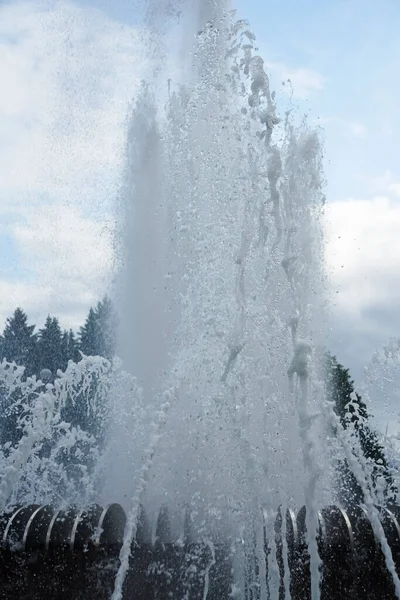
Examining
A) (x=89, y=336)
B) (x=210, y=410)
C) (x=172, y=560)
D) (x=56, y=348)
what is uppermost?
(x=89, y=336)

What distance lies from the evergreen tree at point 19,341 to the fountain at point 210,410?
2251cm

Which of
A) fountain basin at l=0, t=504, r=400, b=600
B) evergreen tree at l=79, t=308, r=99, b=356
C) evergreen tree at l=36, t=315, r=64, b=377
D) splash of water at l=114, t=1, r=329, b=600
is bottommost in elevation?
fountain basin at l=0, t=504, r=400, b=600

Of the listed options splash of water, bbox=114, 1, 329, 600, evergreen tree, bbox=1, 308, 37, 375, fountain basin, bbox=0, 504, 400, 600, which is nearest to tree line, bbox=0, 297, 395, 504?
evergreen tree, bbox=1, 308, 37, 375

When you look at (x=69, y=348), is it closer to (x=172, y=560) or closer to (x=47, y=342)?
(x=47, y=342)

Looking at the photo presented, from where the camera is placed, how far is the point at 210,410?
10.5m

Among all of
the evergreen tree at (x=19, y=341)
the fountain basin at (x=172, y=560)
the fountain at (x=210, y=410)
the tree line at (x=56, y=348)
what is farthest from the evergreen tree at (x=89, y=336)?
the fountain basin at (x=172, y=560)

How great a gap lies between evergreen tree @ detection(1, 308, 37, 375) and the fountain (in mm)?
22507

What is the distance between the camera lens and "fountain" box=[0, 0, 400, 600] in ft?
28.1

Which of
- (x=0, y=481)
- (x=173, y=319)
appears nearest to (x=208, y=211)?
(x=173, y=319)

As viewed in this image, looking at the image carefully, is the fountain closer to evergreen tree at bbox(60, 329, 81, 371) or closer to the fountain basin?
the fountain basin

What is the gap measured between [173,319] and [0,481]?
5.92 meters

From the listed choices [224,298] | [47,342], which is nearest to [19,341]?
[47,342]

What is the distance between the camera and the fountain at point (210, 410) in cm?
855

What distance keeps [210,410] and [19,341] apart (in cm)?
3118
